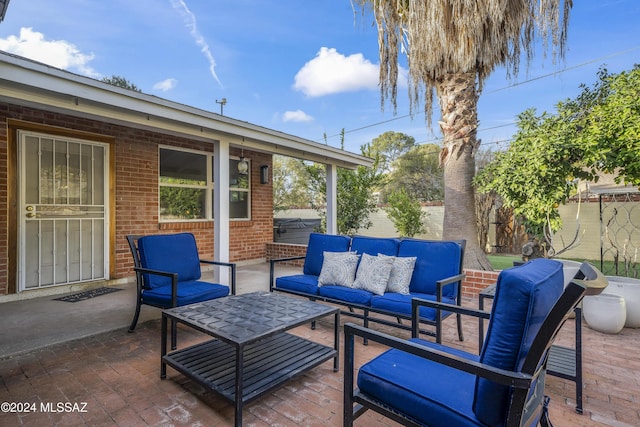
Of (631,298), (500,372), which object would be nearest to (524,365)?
(500,372)

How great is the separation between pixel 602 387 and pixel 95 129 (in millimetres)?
7289

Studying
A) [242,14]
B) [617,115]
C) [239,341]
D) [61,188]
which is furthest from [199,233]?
[617,115]

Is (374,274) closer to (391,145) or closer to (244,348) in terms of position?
(244,348)

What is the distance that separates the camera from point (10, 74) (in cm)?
285

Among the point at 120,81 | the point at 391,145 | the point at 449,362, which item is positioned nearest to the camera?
the point at 449,362

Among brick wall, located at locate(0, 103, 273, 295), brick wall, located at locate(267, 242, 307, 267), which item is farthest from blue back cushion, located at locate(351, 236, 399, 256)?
brick wall, located at locate(0, 103, 273, 295)

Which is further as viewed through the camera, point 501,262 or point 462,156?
point 501,262

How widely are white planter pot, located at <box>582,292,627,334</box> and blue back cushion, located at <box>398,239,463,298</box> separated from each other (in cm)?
172

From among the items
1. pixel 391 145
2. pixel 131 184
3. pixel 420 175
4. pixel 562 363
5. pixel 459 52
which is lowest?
pixel 562 363

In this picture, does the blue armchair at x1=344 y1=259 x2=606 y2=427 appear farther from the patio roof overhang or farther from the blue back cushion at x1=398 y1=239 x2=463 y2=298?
the patio roof overhang

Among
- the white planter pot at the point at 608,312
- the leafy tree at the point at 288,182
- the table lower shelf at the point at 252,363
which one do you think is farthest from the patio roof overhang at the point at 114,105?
the leafy tree at the point at 288,182

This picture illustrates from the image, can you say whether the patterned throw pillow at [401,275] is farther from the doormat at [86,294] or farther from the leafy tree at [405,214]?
the leafy tree at [405,214]

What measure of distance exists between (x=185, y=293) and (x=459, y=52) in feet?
17.2

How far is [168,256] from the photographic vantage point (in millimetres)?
3844
